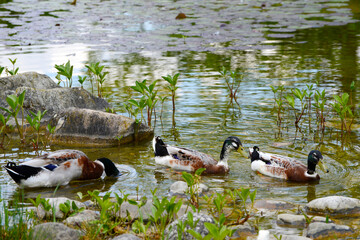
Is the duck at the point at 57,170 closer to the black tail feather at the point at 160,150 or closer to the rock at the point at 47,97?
the black tail feather at the point at 160,150

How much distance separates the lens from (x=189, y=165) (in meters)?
7.39

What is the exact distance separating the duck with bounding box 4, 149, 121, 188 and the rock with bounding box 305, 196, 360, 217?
8.65ft

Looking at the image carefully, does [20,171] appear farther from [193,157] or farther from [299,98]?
[299,98]

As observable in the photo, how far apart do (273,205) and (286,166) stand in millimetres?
1338

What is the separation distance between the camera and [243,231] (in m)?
5.02

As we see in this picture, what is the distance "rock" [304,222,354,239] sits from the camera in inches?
193

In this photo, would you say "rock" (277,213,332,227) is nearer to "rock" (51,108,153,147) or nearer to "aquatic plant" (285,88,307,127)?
"aquatic plant" (285,88,307,127)

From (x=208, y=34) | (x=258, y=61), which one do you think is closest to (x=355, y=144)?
(x=258, y=61)

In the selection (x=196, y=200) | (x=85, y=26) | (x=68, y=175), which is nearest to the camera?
(x=196, y=200)

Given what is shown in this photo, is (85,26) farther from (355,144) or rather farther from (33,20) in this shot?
(355,144)

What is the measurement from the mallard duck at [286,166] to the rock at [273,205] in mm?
1093

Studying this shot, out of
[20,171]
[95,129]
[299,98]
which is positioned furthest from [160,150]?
[299,98]

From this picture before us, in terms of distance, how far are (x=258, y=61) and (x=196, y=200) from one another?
26.0 ft

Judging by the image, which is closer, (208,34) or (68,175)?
(68,175)
